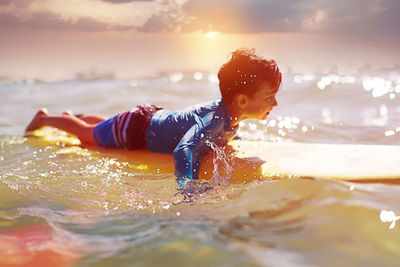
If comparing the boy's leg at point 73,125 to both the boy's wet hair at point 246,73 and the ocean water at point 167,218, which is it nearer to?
the ocean water at point 167,218

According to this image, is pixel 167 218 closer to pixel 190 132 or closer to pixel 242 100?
pixel 190 132

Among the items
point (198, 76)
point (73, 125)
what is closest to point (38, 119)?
point (73, 125)

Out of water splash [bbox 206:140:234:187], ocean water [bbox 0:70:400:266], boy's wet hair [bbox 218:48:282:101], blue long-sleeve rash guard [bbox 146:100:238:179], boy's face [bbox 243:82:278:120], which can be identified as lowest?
ocean water [bbox 0:70:400:266]

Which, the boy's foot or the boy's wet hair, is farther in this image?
the boy's foot

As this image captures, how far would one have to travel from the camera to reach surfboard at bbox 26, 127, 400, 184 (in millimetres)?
2271

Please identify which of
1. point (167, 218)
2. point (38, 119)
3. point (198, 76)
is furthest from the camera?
point (198, 76)

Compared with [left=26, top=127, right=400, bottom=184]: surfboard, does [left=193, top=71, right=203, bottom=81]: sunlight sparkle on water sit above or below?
above

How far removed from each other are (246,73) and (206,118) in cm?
37

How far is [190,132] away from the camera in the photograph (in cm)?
249

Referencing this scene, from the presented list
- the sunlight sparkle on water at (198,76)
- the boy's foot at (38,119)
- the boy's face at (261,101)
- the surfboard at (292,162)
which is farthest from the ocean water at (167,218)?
the sunlight sparkle on water at (198,76)

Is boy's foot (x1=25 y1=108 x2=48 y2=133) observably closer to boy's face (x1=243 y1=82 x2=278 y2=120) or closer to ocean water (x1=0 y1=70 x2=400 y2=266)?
ocean water (x1=0 y1=70 x2=400 y2=266)

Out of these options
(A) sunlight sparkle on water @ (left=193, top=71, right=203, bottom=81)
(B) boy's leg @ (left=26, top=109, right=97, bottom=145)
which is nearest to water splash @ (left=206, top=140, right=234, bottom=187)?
(B) boy's leg @ (left=26, top=109, right=97, bottom=145)

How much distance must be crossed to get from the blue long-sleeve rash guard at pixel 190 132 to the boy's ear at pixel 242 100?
0.09 metres

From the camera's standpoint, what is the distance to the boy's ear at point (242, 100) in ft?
8.61
